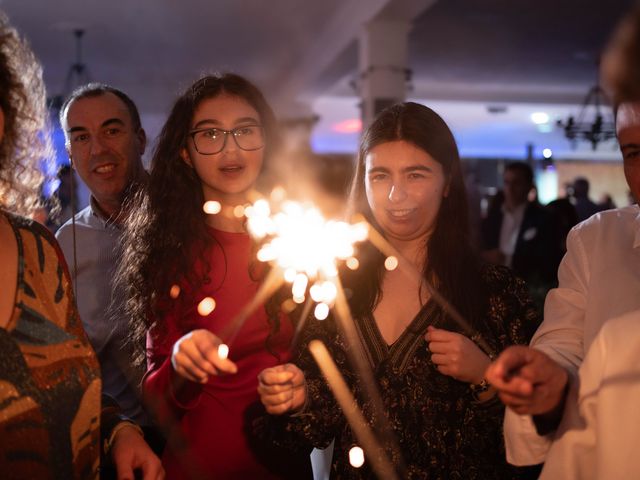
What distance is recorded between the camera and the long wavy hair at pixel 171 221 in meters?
1.95

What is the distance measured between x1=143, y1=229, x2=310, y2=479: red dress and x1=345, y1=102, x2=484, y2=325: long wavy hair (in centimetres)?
28

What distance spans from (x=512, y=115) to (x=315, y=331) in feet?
45.8

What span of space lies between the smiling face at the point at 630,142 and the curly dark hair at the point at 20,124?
4.10 ft

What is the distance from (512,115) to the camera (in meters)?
15.0

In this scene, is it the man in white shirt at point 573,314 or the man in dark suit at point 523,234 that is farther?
the man in dark suit at point 523,234

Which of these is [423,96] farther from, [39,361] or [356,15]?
[39,361]

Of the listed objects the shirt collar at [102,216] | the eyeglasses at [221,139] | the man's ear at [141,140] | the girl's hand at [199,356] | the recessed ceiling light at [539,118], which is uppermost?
the recessed ceiling light at [539,118]

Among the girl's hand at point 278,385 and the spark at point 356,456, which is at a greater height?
the girl's hand at point 278,385

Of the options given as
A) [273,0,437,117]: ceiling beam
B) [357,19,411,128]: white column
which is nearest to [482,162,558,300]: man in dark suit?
[357,19,411,128]: white column

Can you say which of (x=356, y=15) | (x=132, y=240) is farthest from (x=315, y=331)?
(x=356, y=15)

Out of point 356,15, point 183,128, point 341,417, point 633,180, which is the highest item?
point 356,15

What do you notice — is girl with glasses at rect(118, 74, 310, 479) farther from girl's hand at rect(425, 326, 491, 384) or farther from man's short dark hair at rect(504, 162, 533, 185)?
man's short dark hair at rect(504, 162, 533, 185)

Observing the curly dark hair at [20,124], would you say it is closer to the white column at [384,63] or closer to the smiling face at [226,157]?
the smiling face at [226,157]

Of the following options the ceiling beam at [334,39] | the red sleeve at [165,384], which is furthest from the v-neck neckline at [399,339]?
the ceiling beam at [334,39]
